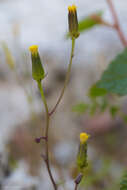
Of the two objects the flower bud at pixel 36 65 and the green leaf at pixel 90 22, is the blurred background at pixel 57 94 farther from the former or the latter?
the flower bud at pixel 36 65

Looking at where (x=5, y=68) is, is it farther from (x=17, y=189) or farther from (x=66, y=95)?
(x=17, y=189)

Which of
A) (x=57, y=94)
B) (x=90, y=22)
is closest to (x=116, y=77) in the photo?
(x=90, y=22)

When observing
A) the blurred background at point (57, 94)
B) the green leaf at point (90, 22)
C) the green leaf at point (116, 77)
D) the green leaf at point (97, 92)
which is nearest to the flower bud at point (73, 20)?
the green leaf at point (116, 77)

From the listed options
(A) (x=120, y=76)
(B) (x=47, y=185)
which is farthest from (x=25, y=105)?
(A) (x=120, y=76)

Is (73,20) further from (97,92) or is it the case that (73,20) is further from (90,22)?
(90,22)

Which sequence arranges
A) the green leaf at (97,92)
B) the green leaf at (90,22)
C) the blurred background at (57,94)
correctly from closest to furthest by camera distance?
the green leaf at (97,92)
the green leaf at (90,22)
the blurred background at (57,94)
